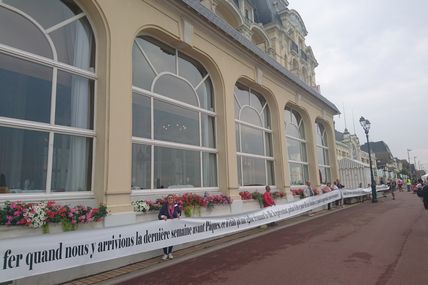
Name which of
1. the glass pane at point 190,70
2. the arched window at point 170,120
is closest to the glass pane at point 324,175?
the arched window at point 170,120

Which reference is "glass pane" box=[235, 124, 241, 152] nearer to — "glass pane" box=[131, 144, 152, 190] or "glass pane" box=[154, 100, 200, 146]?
"glass pane" box=[154, 100, 200, 146]

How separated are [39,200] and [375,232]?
31.4ft

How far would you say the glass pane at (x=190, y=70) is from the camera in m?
10.9

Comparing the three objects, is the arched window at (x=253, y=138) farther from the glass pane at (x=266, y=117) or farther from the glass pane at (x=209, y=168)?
the glass pane at (x=209, y=168)

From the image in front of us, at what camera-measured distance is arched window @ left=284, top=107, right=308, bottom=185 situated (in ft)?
57.0

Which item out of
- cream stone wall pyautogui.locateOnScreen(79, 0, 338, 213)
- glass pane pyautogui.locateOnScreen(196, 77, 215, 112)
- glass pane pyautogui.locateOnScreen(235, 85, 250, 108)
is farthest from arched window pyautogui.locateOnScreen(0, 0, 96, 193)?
glass pane pyautogui.locateOnScreen(235, 85, 250, 108)

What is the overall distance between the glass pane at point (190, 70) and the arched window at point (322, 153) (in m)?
12.6

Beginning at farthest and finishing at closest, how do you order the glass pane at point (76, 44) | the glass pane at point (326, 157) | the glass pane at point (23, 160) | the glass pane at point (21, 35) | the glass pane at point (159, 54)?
the glass pane at point (326, 157), the glass pane at point (159, 54), the glass pane at point (76, 44), the glass pane at point (21, 35), the glass pane at point (23, 160)

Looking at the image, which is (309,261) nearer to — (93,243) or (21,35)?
(93,243)

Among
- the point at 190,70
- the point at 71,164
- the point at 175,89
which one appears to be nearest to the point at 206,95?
the point at 190,70

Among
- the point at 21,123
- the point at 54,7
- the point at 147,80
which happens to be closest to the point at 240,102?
the point at 147,80

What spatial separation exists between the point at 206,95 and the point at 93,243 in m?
7.45

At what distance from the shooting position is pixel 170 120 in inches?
390

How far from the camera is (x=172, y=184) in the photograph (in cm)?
955
